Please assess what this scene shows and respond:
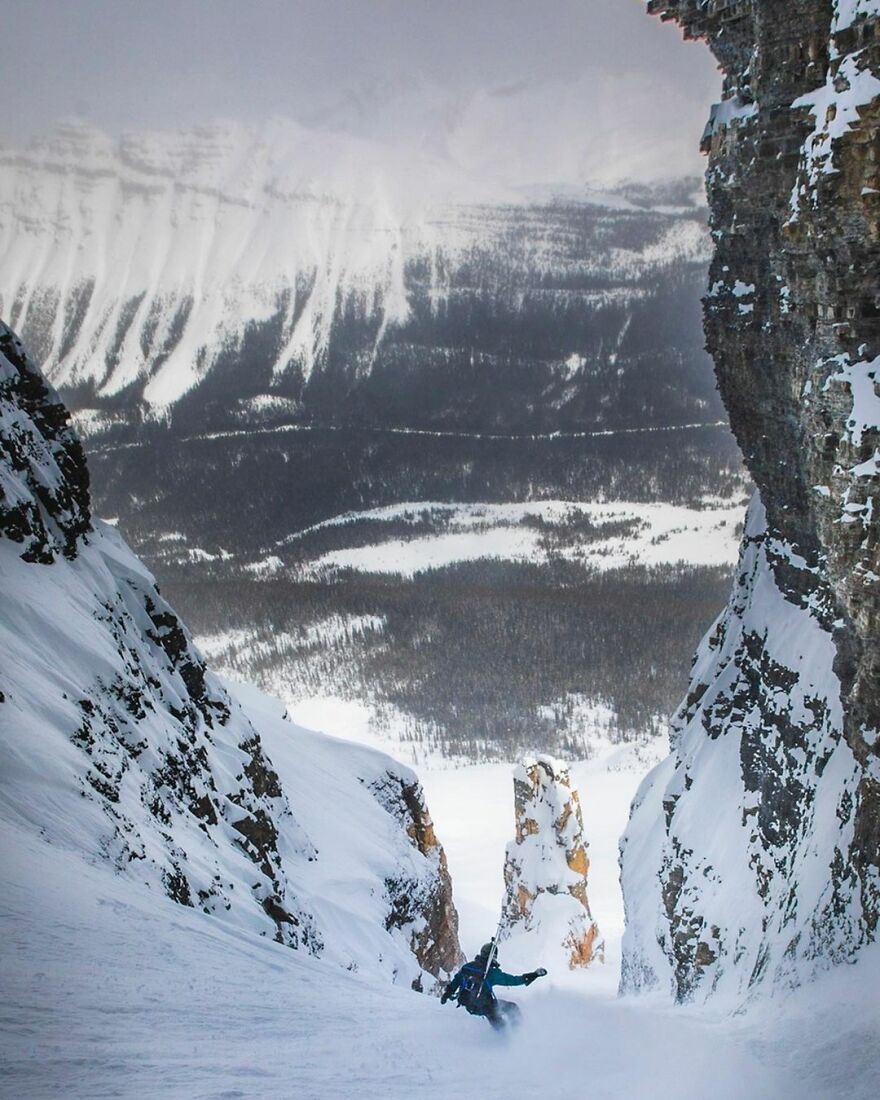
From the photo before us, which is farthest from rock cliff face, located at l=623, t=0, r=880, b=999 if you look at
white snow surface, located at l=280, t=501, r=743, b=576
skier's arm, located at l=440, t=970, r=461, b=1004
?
white snow surface, located at l=280, t=501, r=743, b=576

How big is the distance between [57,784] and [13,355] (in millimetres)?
12798

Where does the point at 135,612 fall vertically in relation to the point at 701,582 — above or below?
below

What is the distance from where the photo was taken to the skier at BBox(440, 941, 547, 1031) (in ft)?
42.0

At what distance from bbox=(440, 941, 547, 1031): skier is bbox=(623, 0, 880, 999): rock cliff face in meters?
5.37

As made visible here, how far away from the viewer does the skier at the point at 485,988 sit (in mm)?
12812

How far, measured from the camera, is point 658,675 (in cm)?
8969

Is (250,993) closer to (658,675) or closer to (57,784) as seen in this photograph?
(57,784)

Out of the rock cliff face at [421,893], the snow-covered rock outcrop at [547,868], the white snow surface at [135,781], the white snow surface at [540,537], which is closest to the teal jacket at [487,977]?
the white snow surface at [135,781]

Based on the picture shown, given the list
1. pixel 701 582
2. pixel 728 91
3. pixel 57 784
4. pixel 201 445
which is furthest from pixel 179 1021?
pixel 201 445

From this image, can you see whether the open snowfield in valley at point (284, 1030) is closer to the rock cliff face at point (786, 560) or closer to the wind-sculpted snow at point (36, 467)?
the rock cliff face at point (786, 560)

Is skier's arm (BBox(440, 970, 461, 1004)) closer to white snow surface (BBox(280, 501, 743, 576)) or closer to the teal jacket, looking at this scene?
the teal jacket

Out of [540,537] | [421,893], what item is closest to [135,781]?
[421,893]

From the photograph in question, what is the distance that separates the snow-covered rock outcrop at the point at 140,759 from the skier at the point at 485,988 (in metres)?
4.98

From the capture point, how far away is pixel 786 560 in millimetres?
22484
